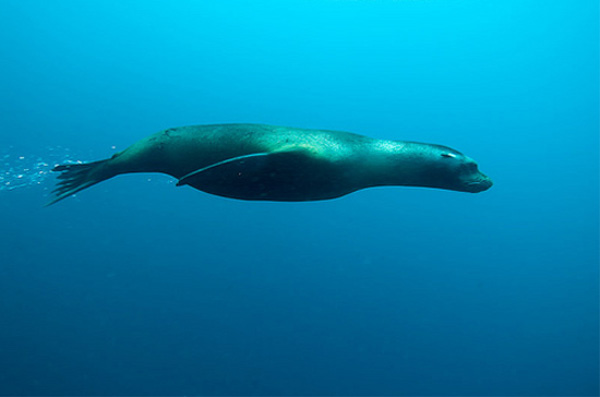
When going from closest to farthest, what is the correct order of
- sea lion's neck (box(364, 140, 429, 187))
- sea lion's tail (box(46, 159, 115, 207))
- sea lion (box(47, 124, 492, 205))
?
sea lion (box(47, 124, 492, 205)), sea lion's neck (box(364, 140, 429, 187)), sea lion's tail (box(46, 159, 115, 207))

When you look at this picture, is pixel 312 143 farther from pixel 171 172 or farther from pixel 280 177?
pixel 171 172

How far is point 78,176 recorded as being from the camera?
4016 mm

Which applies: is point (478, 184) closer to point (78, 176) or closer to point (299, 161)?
point (299, 161)

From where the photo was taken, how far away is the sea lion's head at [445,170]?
3.38 meters

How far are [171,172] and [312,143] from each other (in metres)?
1.19

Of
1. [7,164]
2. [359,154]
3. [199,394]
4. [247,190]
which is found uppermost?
[7,164]

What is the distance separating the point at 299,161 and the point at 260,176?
0.29 meters

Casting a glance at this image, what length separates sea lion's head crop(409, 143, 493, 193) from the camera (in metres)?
3.38

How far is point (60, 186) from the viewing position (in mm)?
3969

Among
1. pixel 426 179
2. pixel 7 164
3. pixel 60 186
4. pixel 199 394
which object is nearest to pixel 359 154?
pixel 426 179

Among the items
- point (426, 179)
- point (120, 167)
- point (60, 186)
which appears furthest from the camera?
point (60, 186)

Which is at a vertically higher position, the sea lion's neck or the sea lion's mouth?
the sea lion's neck

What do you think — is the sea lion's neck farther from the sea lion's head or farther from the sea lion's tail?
the sea lion's tail

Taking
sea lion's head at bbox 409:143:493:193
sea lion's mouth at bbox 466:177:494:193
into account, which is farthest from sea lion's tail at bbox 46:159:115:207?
sea lion's mouth at bbox 466:177:494:193
